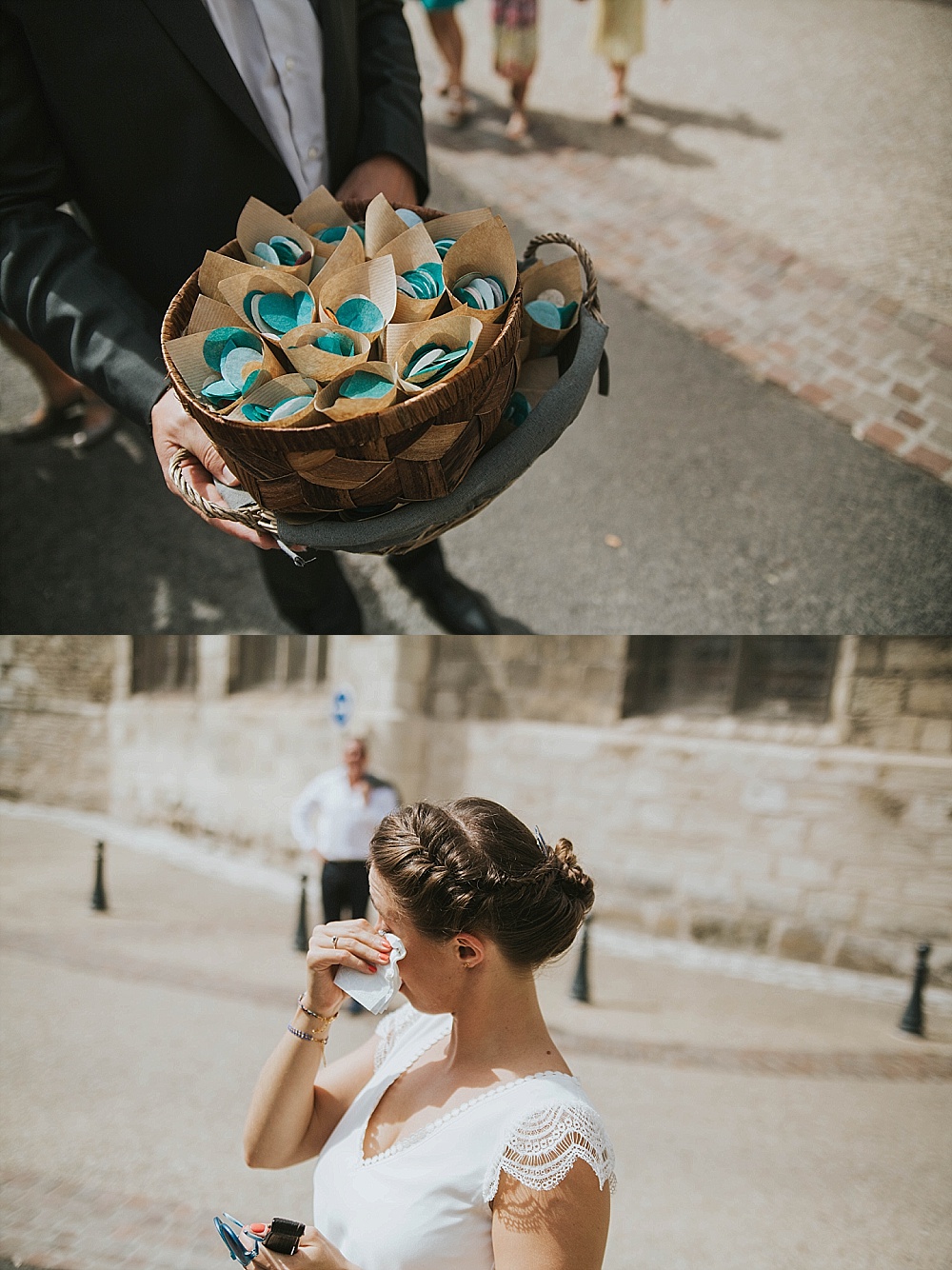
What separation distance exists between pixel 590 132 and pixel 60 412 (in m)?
2.45

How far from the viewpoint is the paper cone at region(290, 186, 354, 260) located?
1.38 meters

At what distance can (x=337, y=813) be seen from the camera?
8.62ft

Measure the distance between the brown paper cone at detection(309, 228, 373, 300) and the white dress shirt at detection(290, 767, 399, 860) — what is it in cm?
171

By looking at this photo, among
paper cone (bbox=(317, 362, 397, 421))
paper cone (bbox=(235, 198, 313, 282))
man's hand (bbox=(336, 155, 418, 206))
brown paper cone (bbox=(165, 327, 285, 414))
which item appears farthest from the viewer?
man's hand (bbox=(336, 155, 418, 206))

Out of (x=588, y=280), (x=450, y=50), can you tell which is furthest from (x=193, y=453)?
(x=450, y=50)

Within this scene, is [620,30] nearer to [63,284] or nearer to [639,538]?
[639,538]

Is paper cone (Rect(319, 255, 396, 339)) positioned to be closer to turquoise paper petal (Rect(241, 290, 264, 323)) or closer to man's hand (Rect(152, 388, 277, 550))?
turquoise paper petal (Rect(241, 290, 264, 323))

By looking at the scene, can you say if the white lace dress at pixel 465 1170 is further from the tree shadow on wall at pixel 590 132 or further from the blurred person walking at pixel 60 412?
the tree shadow on wall at pixel 590 132

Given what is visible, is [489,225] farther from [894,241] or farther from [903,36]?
[903,36]

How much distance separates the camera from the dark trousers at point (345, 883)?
101 inches

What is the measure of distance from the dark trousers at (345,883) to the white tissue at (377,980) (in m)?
1.43

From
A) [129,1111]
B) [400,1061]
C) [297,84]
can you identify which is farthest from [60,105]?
[129,1111]

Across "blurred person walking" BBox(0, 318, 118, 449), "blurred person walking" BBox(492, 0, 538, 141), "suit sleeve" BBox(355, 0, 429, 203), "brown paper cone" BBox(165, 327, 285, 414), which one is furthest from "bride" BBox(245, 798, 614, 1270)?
"blurred person walking" BBox(492, 0, 538, 141)

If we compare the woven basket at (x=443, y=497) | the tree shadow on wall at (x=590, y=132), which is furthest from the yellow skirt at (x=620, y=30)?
the woven basket at (x=443, y=497)
